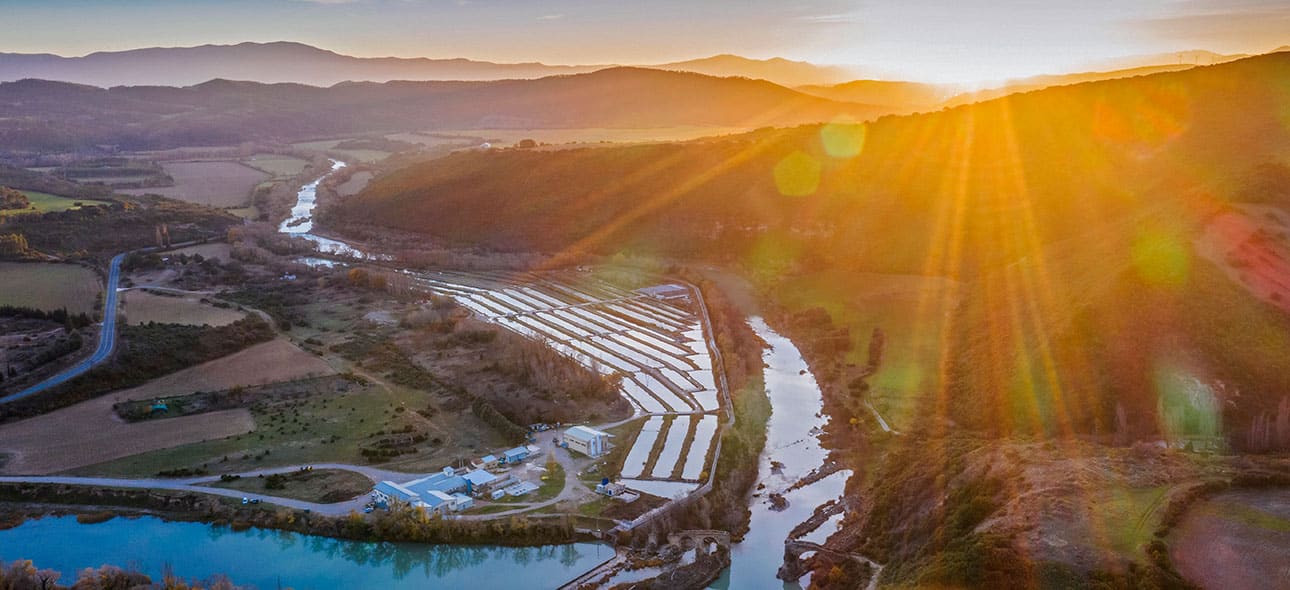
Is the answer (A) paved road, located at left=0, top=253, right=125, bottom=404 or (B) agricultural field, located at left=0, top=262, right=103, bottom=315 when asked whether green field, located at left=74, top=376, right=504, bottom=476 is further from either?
A: (B) agricultural field, located at left=0, top=262, right=103, bottom=315

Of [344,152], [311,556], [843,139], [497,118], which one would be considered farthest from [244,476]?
[497,118]

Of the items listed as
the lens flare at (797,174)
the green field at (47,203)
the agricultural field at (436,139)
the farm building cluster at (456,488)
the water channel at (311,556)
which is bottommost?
the water channel at (311,556)

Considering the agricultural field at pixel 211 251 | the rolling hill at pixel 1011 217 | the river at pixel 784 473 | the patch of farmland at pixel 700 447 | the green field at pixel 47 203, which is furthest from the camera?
the green field at pixel 47 203

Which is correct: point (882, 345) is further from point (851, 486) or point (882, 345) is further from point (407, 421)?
point (407, 421)

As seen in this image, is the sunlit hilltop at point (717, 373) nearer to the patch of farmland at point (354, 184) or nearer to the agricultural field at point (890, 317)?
the agricultural field at point (890, 317)

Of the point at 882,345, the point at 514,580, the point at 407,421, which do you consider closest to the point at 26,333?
the point at 407,421

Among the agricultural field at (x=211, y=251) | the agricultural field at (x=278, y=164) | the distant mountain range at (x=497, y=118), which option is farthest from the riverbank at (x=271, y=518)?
the distant mountain range at (x=497, y=118)

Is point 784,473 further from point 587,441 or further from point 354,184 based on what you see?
point 354,184

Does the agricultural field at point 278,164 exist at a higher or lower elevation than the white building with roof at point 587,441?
higher
